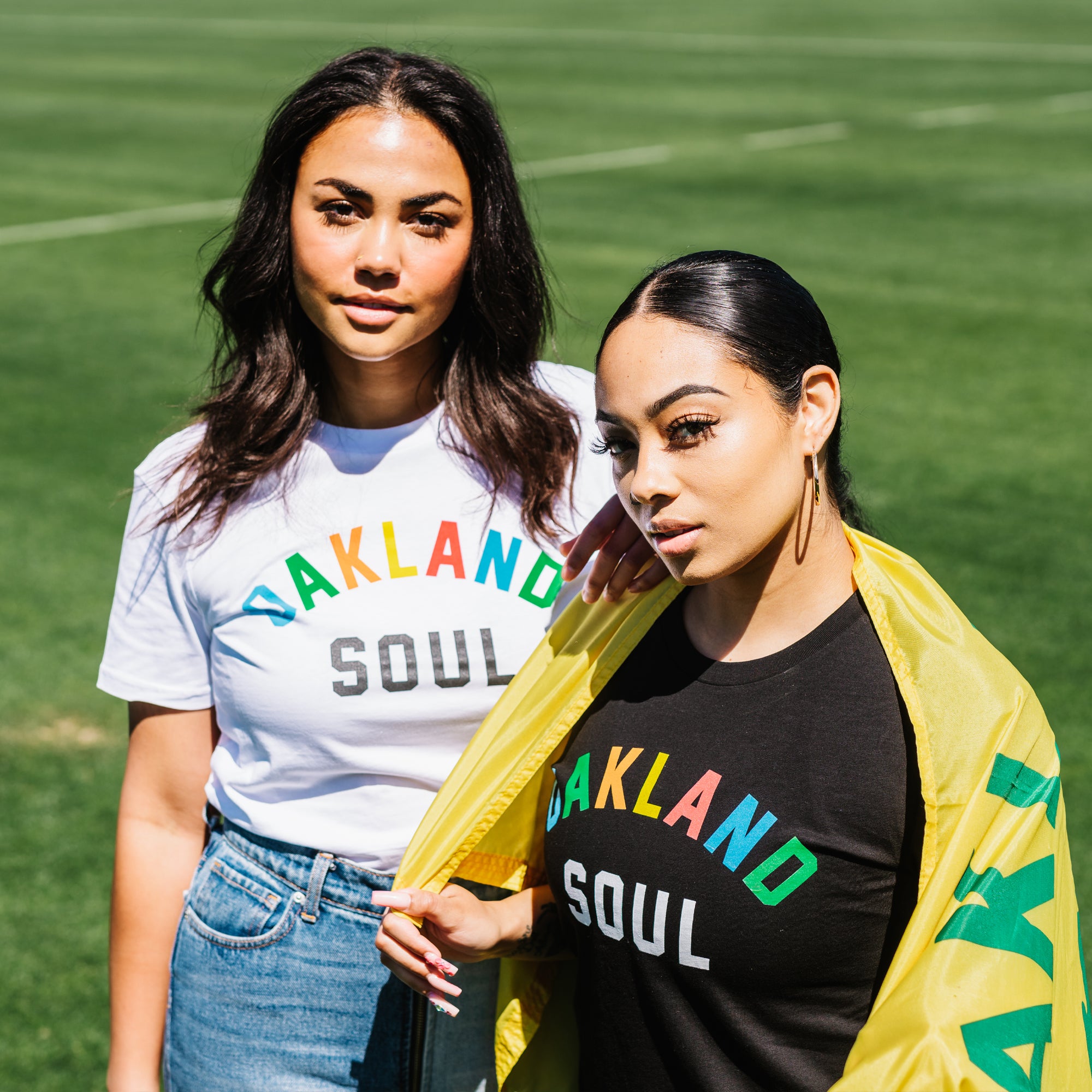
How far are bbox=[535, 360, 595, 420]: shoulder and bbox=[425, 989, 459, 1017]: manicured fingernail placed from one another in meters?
1.14

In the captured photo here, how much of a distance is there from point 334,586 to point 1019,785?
1203mm

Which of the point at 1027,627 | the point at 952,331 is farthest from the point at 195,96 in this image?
the point at 1027,627

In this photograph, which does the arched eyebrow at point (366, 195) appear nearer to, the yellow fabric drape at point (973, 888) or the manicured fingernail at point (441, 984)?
the yellow fabric drape at point (973, 888)

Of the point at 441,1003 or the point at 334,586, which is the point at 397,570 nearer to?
the point at 334,586

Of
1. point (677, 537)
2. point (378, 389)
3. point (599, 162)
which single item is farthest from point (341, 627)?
point (599, 162)

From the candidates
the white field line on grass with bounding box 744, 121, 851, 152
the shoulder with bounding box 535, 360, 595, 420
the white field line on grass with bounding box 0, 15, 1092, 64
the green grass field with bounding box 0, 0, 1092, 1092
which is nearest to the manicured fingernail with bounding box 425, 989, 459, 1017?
the shoulder with bounding box 535, 360, 595, 420

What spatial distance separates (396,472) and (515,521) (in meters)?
0.24

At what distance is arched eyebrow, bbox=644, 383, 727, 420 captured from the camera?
2008mm

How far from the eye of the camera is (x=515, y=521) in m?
2.60

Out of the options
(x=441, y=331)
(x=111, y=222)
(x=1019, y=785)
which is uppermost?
(x=441, y=331)

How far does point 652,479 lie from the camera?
2.03 metres

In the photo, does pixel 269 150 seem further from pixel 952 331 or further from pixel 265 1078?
pixel 952 331

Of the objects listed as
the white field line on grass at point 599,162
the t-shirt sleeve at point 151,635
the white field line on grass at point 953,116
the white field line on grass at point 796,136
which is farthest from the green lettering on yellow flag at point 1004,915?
the white field line on grass at point 953,116

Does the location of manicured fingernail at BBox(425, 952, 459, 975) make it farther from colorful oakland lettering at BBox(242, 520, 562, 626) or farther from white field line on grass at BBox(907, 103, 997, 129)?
white field line on grass at BBox(907, 103, 997, 129)
